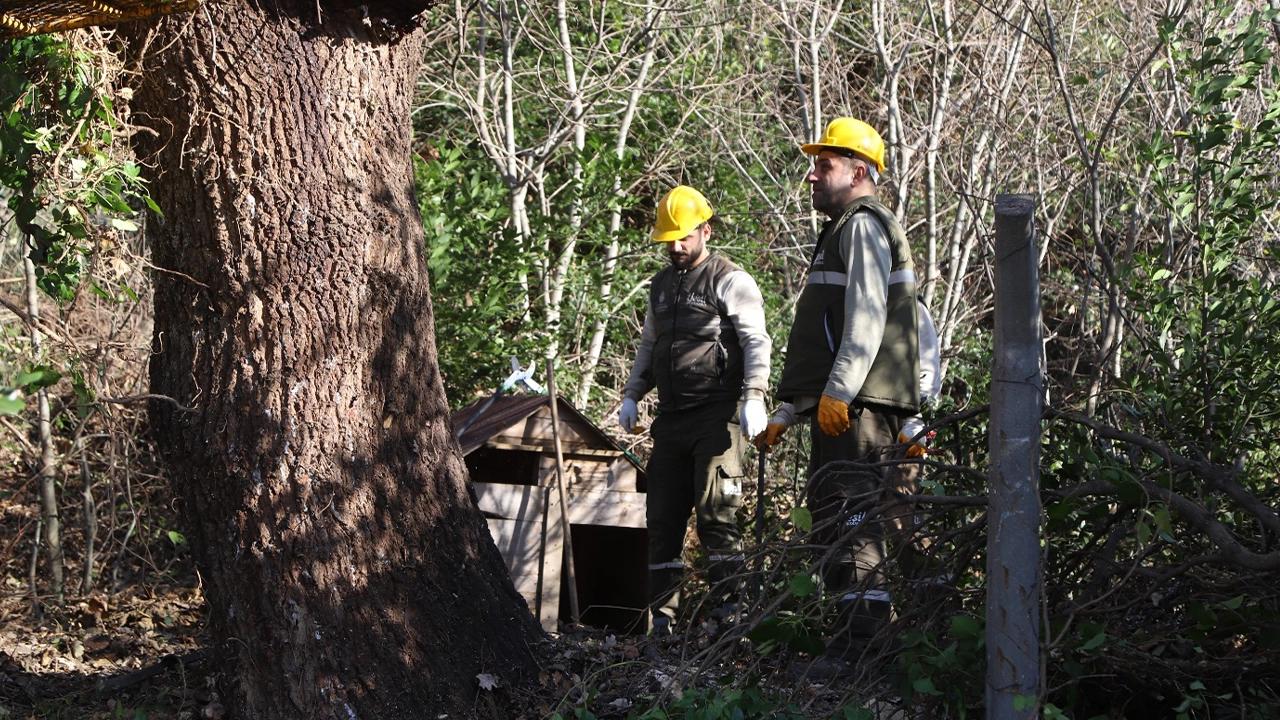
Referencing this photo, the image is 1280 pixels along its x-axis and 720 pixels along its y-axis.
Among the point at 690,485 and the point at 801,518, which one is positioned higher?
the point at 690,485

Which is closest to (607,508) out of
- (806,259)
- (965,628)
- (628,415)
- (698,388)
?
(628,415)

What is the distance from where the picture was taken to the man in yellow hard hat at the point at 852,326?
14.5 feet

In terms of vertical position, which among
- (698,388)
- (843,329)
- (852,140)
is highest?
(852,140)

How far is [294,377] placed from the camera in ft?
12.1

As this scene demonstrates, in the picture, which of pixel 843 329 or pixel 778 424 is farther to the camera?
pixel 778 424

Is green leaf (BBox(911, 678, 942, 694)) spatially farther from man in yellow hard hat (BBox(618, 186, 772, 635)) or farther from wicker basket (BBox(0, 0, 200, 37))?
wicker basket (BBox(0, 0, 200, 37))

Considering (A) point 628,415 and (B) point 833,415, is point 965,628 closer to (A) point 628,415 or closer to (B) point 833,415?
(B) point 833,415

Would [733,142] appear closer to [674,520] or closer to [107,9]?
[674,520]

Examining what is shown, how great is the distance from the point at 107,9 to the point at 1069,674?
2995 millimetres

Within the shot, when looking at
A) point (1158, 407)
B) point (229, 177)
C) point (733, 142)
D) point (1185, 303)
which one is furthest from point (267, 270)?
point (733, 142)

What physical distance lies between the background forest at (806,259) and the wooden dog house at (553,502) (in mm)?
987

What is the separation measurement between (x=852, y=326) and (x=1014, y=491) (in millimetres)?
1772

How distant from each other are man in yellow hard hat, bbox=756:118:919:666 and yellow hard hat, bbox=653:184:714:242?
805mm

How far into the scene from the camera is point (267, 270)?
12.1 ft
